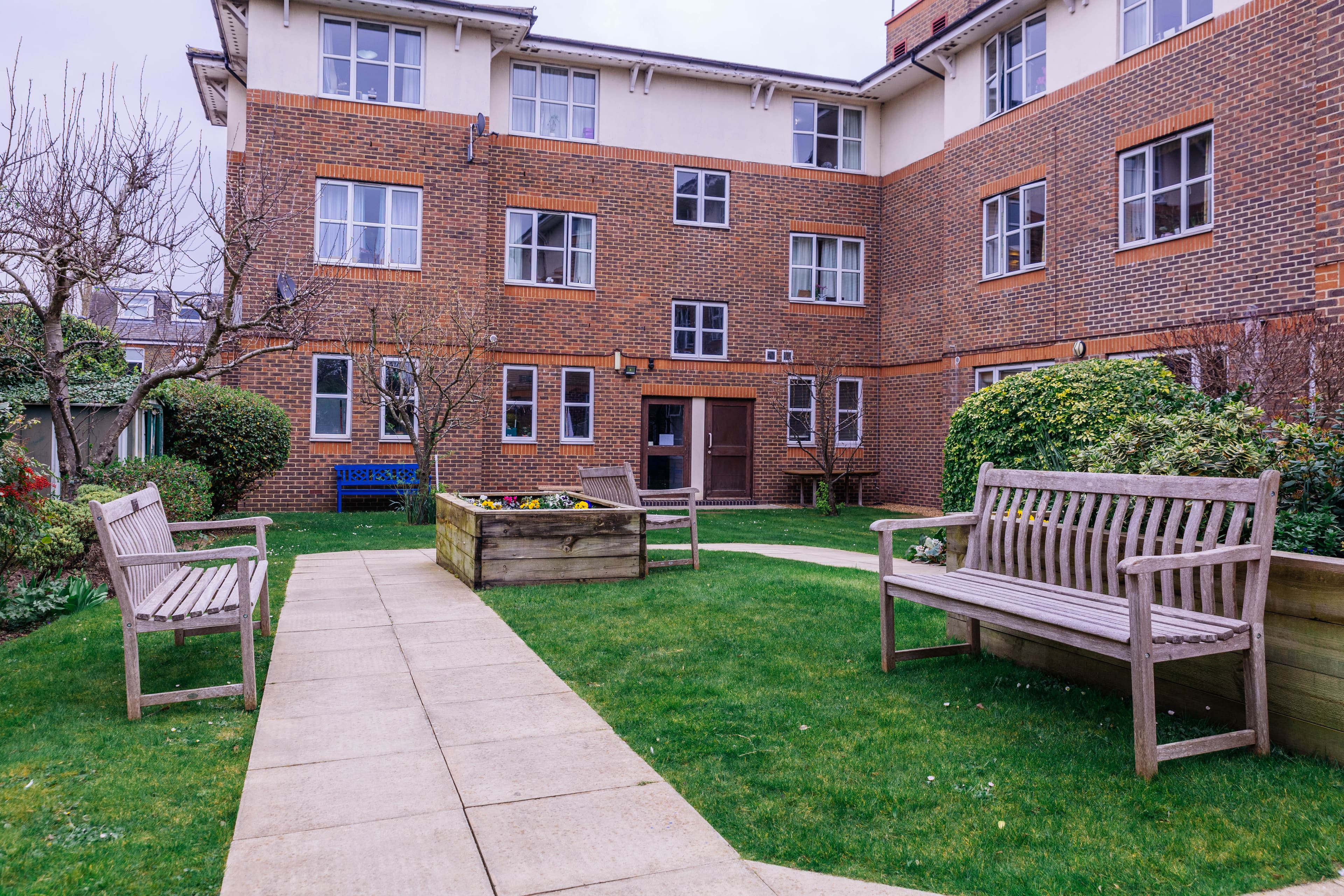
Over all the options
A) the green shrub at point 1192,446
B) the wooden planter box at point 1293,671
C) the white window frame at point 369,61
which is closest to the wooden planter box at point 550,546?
the green shrub at point 1192,446

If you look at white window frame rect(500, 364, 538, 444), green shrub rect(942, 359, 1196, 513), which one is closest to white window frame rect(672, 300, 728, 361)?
white window frame rect(500, 364, 538, 444)

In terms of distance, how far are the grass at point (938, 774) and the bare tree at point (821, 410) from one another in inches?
540

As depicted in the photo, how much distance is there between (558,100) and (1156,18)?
1074 centimetres

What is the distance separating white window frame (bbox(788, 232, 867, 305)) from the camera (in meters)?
19.6

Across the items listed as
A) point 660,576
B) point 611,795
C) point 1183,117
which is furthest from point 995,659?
point 1183,117

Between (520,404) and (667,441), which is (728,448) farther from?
(520,404)

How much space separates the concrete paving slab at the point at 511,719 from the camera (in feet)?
12.6

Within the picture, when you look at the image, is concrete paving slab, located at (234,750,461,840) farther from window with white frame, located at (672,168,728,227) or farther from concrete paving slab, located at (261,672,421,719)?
window with white frame, located at (672,168,728,227)

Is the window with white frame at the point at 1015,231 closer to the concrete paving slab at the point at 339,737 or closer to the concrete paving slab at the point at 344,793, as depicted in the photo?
the concrete paving slab at the point at 339,737

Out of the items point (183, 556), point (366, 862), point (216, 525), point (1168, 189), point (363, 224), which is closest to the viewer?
point (366, 862)

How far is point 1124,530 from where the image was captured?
15.6 ft

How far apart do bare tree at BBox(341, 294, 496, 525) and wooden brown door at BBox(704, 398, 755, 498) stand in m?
4.87

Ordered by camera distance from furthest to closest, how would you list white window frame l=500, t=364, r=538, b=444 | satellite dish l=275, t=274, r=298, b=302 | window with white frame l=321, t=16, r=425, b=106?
white window frame l=500, t=364, r=538, b=444 < window with white frame l=321, t=16, r=425, b=106 < satellite dish l=275, t=274, r=298, b=302

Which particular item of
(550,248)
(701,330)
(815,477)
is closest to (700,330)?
(701,330)
